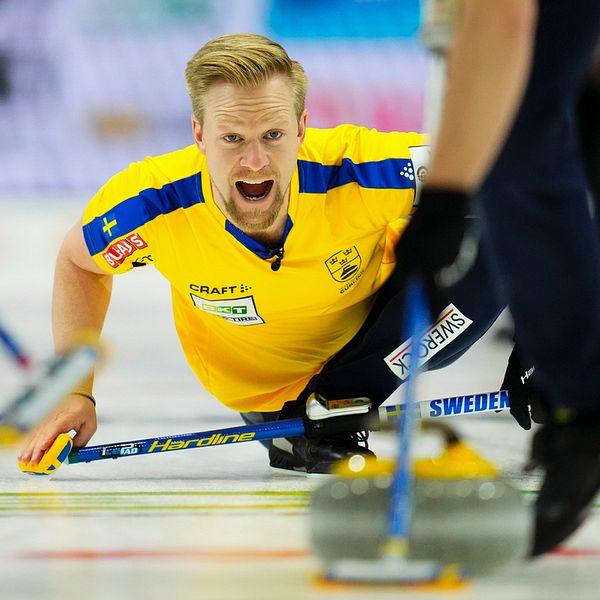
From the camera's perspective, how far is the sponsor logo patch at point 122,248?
229cm

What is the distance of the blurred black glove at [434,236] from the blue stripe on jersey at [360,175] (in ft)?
3.56

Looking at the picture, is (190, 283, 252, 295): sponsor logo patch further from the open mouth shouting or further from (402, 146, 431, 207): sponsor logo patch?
(402, 146, 431, 207): sponsor logo patch

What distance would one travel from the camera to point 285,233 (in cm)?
227

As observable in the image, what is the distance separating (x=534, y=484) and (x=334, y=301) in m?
0.64

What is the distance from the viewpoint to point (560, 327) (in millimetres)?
1353

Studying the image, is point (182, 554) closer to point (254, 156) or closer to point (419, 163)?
point (254, 156)

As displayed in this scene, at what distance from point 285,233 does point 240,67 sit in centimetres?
38

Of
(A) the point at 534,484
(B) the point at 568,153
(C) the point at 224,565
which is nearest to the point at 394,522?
(C) the point at 224,565

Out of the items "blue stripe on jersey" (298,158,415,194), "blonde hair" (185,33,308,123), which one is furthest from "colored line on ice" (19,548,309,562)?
"blonde hair" (185,33,308,123)

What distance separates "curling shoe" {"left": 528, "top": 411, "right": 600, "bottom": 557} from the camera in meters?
1.36

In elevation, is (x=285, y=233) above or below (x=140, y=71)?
above

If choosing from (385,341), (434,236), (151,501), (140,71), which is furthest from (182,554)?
(140,71)

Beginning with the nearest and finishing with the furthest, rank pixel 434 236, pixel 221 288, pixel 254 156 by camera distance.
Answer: pixel 434 236
pixel 254 156
pixel 221 288

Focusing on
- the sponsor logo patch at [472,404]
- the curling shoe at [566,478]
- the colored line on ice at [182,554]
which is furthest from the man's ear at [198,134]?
the curling shoe at [566,478]
